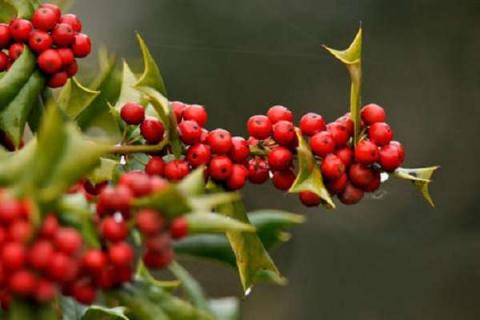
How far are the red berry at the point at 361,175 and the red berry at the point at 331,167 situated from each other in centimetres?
2

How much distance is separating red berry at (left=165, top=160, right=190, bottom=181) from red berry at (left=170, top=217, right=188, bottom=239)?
1.06 ft

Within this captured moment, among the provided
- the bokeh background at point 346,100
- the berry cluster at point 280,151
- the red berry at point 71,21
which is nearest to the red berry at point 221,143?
the berry cluster at point 280,151

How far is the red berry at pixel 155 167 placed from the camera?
125 centimetres

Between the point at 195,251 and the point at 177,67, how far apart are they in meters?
3.22

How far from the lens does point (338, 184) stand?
4.16 ft

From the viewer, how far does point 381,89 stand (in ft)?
17.2

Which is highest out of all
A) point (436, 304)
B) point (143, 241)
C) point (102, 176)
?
point (143, 241)

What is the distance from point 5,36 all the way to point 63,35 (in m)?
0.06

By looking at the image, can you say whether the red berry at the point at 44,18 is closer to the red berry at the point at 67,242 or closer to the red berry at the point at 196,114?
the red berry at the point at 196,114

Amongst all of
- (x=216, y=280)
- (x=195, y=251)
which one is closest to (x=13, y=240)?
(x=195, y=251)

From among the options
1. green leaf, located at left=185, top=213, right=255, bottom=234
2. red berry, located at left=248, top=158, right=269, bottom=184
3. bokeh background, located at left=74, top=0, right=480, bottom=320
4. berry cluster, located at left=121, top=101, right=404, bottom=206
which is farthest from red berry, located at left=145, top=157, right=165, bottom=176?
bokeh background, located at left=74, top=0, right=480, bottom=320

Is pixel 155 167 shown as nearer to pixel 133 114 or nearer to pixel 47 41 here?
pixel 133 114

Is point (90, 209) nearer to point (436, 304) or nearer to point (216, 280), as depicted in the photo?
point (216, 280)

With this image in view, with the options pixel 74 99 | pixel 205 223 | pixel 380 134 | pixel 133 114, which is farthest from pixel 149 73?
pixel 205 223
